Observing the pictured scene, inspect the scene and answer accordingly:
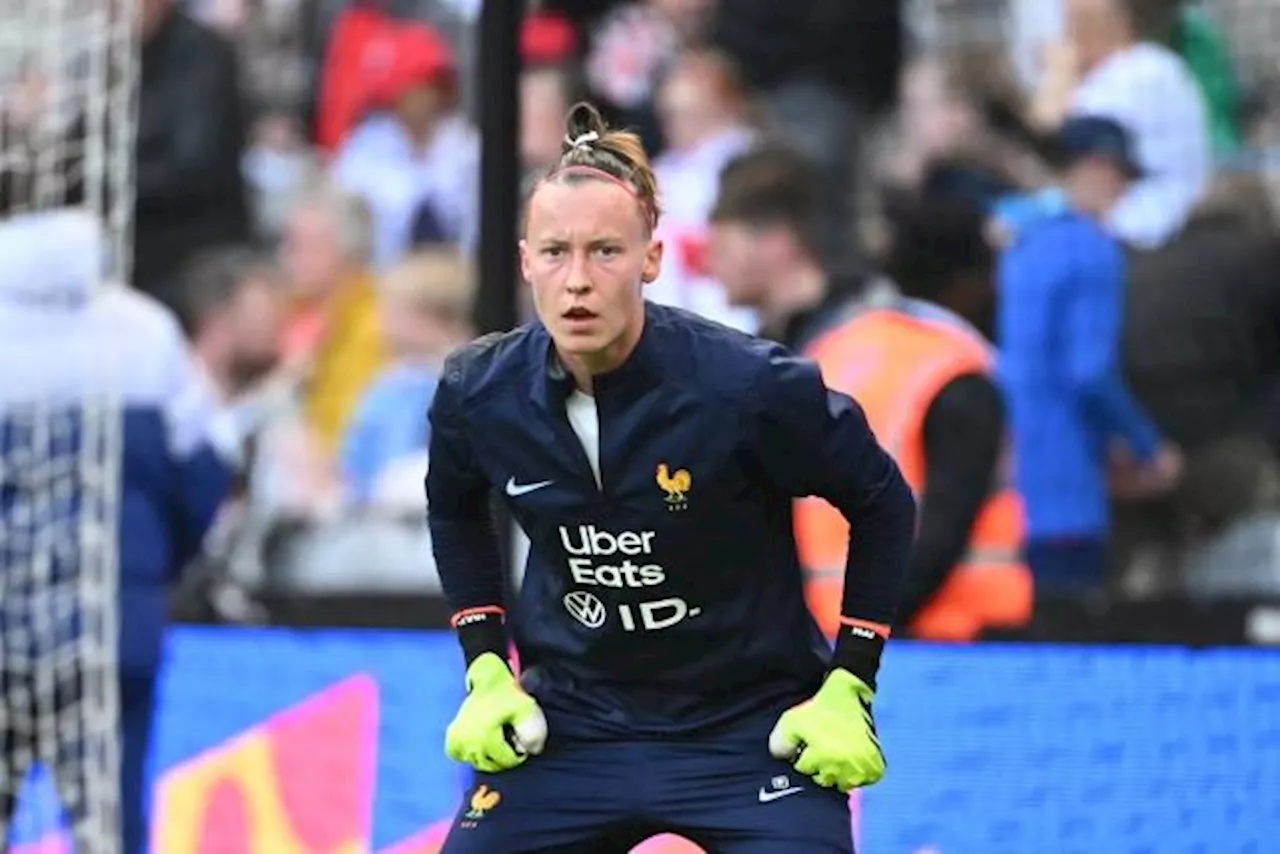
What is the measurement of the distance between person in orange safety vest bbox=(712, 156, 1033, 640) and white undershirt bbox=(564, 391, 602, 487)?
187 centimetres

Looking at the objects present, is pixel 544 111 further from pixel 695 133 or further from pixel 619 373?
pixel 619 373

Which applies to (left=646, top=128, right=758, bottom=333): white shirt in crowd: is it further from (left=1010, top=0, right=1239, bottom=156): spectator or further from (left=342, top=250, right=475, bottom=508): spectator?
(left=1010, top=0, right=1239, bottom=156): spectator

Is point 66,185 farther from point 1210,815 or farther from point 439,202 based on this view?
point 1210,815

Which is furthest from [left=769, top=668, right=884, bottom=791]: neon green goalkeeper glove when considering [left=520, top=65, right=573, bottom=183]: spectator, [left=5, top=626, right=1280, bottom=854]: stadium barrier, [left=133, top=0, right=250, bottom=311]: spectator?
[left=133, top=0, right=250, bottom=311]: spectator

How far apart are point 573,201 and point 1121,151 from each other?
15.6ft

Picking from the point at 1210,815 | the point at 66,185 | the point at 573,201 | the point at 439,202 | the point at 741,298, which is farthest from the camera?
the point at 439,202

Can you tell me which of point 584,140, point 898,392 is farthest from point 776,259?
point 584,140

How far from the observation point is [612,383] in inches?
189

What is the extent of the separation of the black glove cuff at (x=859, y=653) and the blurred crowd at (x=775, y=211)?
2.39 metres

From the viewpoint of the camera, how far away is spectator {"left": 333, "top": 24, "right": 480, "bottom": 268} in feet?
36.1

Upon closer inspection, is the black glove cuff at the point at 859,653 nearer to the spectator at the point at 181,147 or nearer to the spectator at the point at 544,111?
the spectator at the point at 544,111

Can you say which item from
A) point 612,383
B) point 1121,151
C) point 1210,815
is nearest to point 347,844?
point 1210,815

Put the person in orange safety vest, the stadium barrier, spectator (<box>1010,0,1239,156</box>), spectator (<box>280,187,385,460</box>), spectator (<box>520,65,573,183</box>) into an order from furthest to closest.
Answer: spectator (<box>280,187,385,460</box>), spectator (<box>520,65,573,183</box>), spectator (<box>1010,0,1239,156</box>), the person in orange safety vest, the stadium barrier

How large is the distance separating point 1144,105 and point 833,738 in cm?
516
